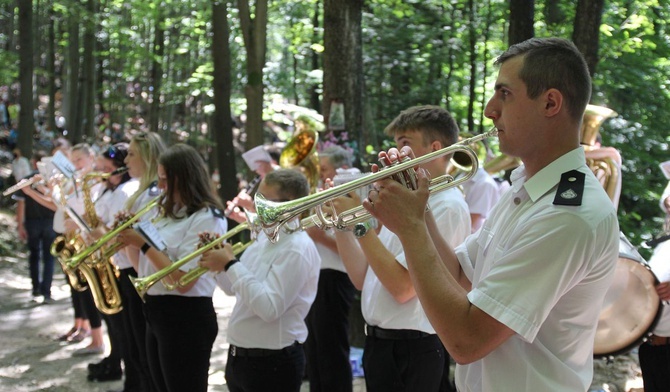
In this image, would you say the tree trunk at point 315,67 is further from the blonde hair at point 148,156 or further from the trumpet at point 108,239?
the trumpet at point 108,239

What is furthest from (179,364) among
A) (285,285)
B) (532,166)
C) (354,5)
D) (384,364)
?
(354,5)

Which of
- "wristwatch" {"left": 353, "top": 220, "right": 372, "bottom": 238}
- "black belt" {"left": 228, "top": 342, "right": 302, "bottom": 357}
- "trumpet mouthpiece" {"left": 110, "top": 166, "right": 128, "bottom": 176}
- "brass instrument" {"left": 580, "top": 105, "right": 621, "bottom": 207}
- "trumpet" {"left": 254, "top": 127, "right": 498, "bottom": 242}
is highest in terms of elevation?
"trumpet" {"left": 254, "top": 127, "right": 498, "bottom": 242}

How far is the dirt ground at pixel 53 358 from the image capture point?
682 cm

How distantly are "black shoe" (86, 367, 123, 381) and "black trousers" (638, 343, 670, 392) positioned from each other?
485cm

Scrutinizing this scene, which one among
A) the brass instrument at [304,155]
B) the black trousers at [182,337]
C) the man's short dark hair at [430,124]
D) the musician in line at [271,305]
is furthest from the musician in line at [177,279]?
the man's short dark hair at [430,124]

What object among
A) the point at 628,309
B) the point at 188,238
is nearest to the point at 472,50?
the point at 188,238

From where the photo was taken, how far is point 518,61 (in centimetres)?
234

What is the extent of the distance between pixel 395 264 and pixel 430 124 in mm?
778

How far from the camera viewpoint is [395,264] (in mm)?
3613

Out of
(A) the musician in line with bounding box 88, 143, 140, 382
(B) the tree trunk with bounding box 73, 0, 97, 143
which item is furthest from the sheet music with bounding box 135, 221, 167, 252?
(B) the tree trunk with bounding box 73, 0, 97, 143

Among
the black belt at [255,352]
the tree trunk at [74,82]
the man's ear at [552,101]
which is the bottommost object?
the tree trunk at [74,82]

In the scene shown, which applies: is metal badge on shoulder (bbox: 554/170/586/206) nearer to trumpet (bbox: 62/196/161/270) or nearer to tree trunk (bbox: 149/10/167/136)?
trumpet (bbox: 62/196/161/270)

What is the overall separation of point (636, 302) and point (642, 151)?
5513 millimetres

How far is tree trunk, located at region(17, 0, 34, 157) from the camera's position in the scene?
16094 mm
